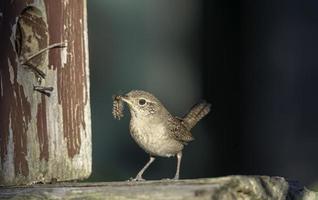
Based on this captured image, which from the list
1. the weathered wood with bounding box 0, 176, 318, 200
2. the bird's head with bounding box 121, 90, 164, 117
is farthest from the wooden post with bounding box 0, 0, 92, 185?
the bird's head with bounding box 121, 90, 164, 117

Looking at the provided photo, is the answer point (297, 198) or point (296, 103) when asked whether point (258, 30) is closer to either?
point (296, 103)

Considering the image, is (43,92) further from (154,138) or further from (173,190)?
(154,138)

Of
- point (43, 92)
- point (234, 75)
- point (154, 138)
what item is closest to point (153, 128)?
point (154, 138)

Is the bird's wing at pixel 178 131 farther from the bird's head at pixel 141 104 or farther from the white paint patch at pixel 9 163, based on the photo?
the white paint patch at pixel 9 163

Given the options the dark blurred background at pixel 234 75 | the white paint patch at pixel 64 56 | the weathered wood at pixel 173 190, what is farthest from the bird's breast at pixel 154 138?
the weathered wood at pixel 173 190

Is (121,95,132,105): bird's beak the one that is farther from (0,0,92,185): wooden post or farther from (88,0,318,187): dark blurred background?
(88,0,318,187): dark blurred background

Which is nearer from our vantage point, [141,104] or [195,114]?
[141,104]

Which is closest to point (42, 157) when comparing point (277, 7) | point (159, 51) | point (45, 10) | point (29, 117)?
point (29, 117)
